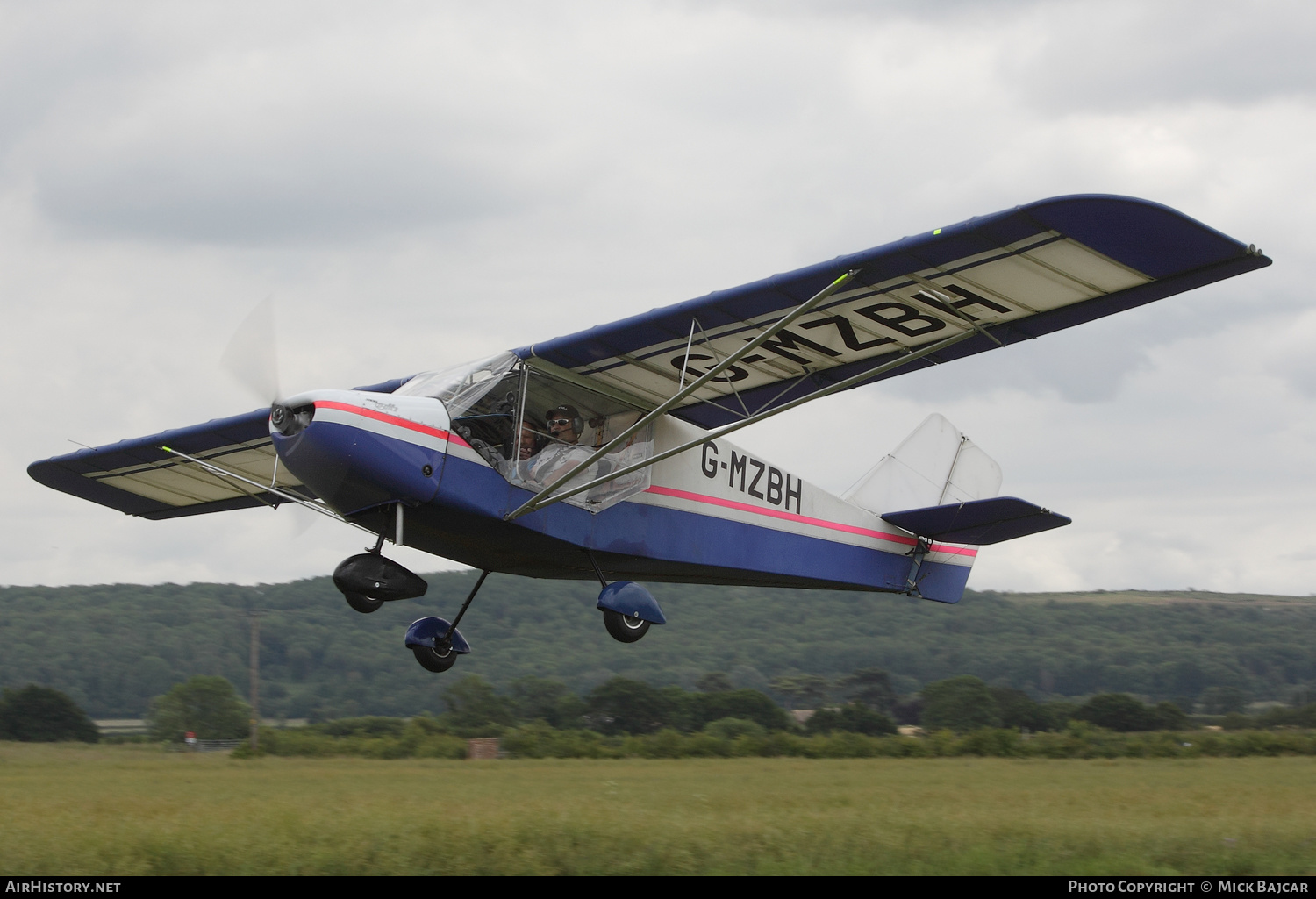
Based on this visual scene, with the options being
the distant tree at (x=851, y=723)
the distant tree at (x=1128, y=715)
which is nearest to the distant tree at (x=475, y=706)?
the distant tree at (x=851, y=723)

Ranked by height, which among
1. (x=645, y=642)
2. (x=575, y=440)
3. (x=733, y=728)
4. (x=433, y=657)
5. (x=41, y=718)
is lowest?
(x=41, y=718)

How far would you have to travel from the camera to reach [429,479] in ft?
32.3

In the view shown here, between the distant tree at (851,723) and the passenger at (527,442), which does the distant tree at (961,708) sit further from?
the passenger at (527,442)

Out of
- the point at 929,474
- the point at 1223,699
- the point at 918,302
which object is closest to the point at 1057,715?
the point at 1223,699

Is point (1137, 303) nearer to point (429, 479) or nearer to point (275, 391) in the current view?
point (429, 479)

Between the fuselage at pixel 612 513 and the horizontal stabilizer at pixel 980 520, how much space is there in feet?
1.05

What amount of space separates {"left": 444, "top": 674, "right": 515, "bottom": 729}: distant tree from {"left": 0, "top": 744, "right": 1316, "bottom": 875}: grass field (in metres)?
17.5

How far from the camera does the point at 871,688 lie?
143 feet

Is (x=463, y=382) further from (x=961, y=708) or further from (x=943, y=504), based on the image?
(x=961, y=708)

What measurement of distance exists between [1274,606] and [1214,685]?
29.4 ft

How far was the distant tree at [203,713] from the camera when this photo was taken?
120 feet

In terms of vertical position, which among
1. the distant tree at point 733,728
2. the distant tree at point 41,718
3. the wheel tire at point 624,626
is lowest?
the distant tree at point 41,718

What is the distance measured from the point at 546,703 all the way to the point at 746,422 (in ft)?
97.3
